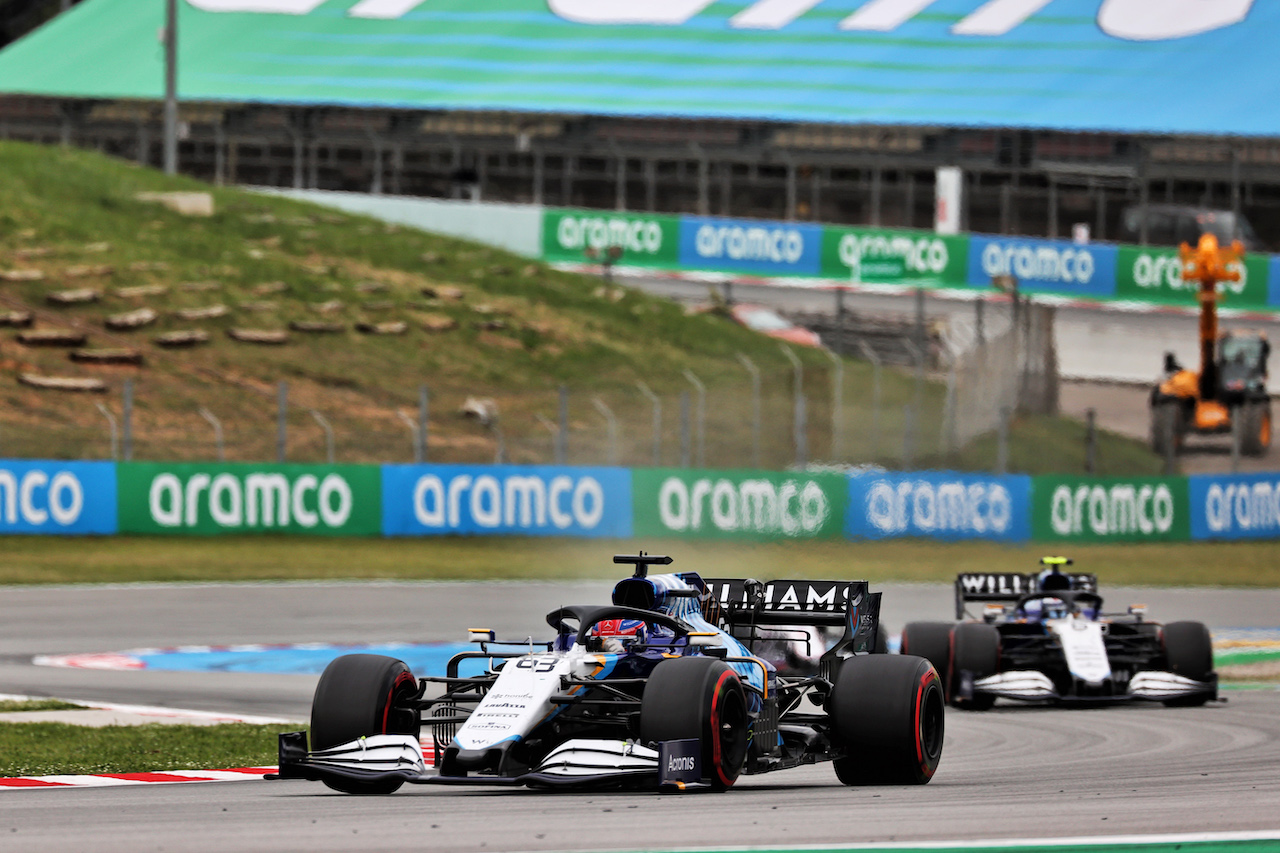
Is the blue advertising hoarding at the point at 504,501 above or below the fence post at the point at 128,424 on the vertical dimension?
below

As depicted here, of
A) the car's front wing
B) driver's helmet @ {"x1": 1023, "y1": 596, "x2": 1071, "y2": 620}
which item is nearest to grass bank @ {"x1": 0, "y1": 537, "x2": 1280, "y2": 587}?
driver's helmet @ {"x1": 1023, "y1": 596, "x2": 1071, "y2": 620}

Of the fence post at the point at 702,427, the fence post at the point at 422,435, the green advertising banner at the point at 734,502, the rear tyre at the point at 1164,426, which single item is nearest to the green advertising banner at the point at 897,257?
the rear tyre at the point at 1164,426

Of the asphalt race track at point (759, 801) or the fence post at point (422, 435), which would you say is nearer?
the asphalt race track at point (759, 801)

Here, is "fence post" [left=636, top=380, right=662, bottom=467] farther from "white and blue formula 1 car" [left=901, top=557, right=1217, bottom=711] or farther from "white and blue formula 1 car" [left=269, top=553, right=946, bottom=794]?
"white and blue formula 1 car" [left=269, top=553, right=946, bottom=794]

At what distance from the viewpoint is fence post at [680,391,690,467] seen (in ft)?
105

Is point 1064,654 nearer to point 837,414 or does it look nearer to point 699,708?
point 699,708

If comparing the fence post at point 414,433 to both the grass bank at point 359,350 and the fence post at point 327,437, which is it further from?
the fence post at point 327,437

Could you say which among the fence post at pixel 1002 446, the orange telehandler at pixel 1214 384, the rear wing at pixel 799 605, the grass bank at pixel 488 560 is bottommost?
the grass bank at pixel 488 560

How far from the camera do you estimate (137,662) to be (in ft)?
62.6

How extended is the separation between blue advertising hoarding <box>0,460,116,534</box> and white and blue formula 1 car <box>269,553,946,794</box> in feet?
61.7

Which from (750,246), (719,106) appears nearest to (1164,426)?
(750,246)

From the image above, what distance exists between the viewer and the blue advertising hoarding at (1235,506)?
36000 millimetres

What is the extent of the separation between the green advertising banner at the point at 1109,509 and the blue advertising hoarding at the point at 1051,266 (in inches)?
370

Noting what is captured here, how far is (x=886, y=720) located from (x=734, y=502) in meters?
20.8
